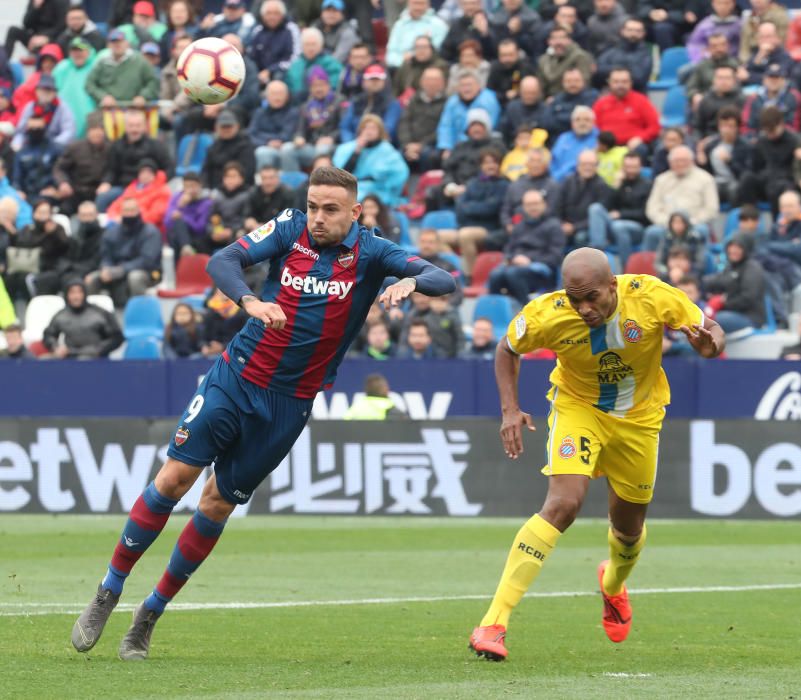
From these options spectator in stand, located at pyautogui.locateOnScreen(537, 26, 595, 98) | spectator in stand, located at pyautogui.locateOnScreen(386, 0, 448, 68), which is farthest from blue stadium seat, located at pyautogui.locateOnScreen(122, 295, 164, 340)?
spectator in stand, located at pyautogui.locateOnScreen(537, 26, 595, 98)

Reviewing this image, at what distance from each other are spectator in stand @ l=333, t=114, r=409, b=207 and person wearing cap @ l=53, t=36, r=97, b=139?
5122 millimetres

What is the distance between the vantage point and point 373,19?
86.0 ft

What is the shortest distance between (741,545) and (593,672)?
26.2ft

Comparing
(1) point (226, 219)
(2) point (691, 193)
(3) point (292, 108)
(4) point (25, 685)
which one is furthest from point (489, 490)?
(4) point (25, 685)

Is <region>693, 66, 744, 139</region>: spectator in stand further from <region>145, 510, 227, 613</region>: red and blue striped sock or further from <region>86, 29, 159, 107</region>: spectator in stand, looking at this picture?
<region>145, 510, 227, 613</region>: red and blue striped sock

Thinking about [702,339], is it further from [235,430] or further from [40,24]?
[40,24]

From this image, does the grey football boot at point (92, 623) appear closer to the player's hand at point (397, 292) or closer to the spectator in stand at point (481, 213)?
the player's hand at point (397, 292)

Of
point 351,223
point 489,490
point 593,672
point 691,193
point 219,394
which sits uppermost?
point 351,223

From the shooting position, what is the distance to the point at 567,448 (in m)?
8.45

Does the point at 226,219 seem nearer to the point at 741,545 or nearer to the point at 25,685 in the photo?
the point at 741,545

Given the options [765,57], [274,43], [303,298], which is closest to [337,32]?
[274,43]

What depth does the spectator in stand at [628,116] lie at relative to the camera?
2177cm

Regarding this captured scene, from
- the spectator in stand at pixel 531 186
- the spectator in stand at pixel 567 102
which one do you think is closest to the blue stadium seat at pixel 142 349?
the spectator in stand at pixel 531 186

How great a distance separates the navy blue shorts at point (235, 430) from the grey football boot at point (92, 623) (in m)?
0.77
